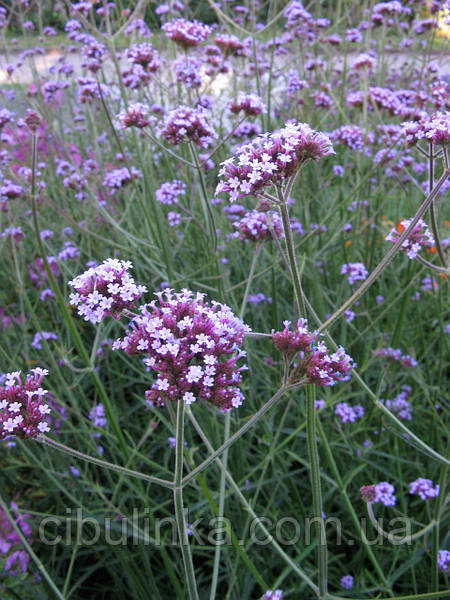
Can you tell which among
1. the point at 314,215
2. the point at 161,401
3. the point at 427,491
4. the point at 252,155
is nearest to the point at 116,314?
the point at 161,401

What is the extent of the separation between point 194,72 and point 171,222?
0.65 metres

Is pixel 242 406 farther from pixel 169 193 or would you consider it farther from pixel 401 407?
pixel 169 193

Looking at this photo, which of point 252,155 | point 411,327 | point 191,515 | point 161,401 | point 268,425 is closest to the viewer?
point 161,401

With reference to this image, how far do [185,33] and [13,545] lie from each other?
203cm

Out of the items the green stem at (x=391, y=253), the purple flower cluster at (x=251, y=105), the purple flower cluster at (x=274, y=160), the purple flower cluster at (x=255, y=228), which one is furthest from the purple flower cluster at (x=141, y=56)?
the green stem at (x=391, y=253)

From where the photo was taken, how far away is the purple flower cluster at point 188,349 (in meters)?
0.91

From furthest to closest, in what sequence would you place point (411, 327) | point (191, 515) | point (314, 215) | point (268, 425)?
point (314, 215) → point (411, 327) → point (191, 515) → point (268, 425)

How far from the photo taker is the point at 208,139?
5.95 feet

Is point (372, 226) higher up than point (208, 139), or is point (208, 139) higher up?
point (208, 139)

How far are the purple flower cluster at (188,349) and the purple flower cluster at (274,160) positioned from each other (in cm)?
25

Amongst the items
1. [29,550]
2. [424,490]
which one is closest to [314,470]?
[29,550]

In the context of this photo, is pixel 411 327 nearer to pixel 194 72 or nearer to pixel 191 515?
pixel 191 515

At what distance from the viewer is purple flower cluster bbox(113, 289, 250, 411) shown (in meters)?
0.91

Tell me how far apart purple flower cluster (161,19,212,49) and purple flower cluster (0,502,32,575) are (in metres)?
1.87
